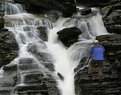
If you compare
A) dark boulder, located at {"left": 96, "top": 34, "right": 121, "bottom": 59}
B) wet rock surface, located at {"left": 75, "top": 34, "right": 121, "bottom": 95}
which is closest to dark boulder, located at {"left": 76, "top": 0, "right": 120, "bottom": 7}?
dark boulder, located at {"left": 96, "top": 34, "right": 121, "bottom": 59}

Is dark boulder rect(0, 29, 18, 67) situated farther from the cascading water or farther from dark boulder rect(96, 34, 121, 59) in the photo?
dark boulder rect(96, 34, 121, 59)

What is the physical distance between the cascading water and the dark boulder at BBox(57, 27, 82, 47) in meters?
0.66

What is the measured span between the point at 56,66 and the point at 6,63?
4.13 meters

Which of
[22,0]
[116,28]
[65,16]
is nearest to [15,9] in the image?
[22,0]

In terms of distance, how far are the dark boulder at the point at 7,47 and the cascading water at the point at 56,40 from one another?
501 millimetres

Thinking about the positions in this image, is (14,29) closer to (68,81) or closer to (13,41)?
(13,41)

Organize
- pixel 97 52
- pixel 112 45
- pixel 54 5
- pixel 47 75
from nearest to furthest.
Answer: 1. pixel 97 52
2. pixel 47 75
3. pixel 112 45
4. pixel 54 5

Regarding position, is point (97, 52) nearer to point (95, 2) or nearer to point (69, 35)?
point (69, 35)

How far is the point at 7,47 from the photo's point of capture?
18422mm

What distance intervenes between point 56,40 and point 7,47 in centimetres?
A: 628

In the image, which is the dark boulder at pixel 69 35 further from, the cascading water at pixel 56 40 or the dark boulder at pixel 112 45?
the dark boulder at pixel 112 45

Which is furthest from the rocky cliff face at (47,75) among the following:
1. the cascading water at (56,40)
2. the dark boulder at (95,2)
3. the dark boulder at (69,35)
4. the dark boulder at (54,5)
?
the dark boulder at (95,2)

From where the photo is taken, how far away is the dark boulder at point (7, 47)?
17.4m

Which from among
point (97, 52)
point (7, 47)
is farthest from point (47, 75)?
point (7, 47)
